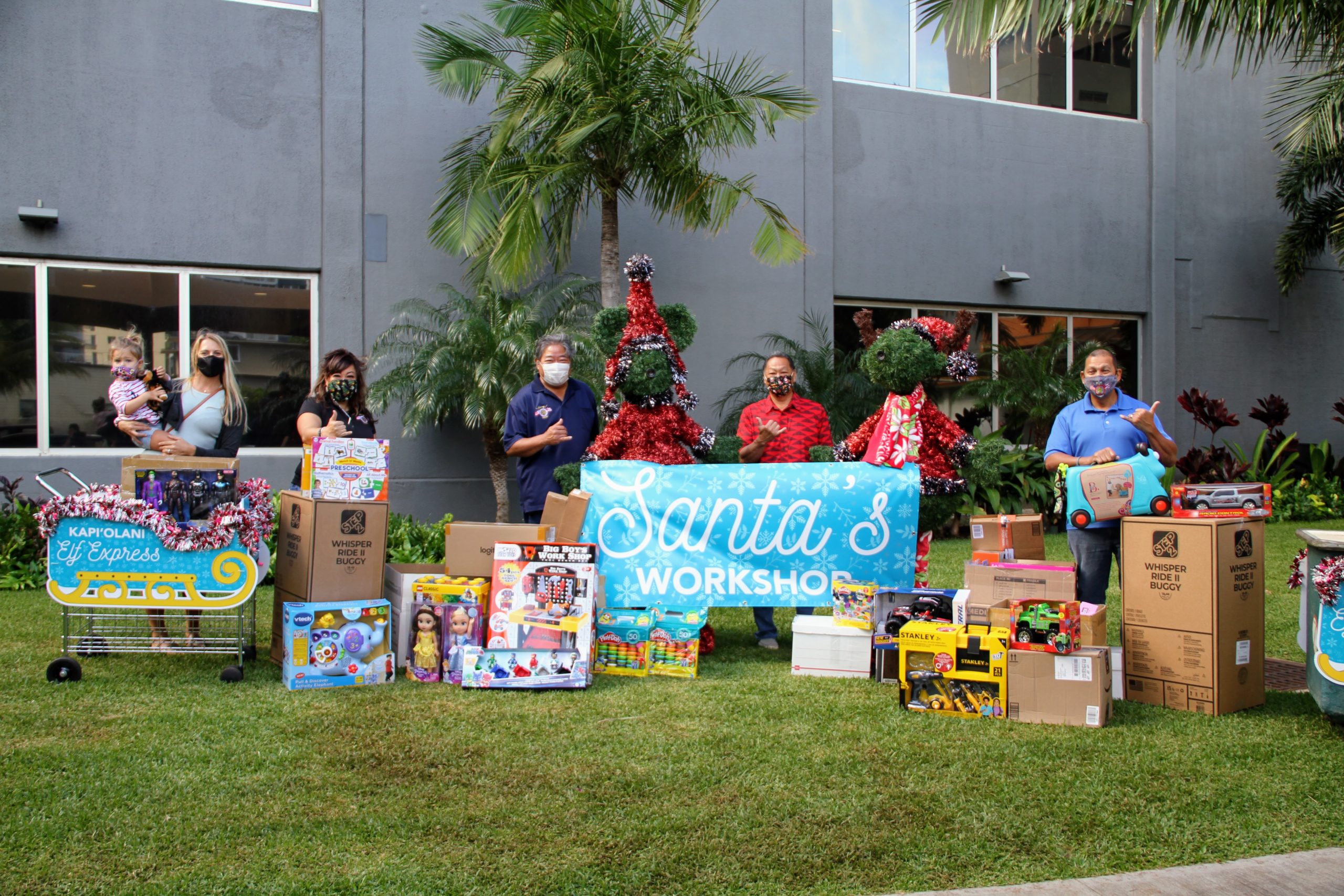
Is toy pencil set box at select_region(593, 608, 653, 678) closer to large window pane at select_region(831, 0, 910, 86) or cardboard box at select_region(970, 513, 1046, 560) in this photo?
cardboard box at select_region(970, 513, 1046, 560)

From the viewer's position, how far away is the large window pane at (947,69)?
1240cm

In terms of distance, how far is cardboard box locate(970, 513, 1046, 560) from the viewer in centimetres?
557

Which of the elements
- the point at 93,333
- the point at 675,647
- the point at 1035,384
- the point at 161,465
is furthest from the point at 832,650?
the point at 93,333

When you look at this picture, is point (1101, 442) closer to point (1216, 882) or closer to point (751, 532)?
point (751, 532)

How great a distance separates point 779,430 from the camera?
594 cm

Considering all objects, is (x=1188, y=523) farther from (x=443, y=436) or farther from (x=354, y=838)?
(x=443, y=436)

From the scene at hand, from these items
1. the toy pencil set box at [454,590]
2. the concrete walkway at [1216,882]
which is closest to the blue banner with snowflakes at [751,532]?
the toy pencil set box at [454,590]

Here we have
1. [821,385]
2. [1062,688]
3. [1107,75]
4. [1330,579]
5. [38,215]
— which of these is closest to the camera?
[1330,579]

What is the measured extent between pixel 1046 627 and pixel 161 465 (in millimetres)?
4226

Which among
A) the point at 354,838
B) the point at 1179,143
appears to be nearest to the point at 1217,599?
the point at 354,838

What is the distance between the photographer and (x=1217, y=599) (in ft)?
14.8

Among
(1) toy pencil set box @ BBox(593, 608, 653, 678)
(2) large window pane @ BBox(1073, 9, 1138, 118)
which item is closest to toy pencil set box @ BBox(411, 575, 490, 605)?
(1) toy pencil set box @ BBox(593, 608, 653, 678)

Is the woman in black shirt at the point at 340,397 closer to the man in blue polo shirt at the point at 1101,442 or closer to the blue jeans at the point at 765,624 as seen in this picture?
the blue jeans at the point at 765,624

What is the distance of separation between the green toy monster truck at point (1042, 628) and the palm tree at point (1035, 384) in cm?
727
